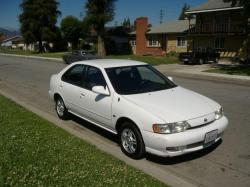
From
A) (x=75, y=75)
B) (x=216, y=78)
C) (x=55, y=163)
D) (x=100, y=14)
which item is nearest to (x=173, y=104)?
(x=55, y=163)

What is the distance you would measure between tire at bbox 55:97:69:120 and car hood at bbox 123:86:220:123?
2.62 metres

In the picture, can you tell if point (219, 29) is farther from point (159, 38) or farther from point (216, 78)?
point (216, 78)

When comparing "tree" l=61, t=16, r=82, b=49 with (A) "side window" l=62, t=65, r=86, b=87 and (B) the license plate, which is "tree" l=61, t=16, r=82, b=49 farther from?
(B) the license plate

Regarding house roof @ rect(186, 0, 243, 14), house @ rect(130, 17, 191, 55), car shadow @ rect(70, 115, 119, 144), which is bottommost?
car shadow @ rect(70, 115, 119, 144)

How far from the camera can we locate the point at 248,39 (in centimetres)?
3139

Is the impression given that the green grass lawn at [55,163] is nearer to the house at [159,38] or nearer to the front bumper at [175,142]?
the front bumper at [175,142]

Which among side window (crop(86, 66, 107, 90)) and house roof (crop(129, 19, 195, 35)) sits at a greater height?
house roof (crop(129, 19, 195, 35))

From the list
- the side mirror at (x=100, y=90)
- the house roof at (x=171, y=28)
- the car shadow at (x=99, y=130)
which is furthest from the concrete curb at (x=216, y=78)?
the house roof at (x=171, y=28)

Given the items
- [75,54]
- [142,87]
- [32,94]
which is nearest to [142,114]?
[142,87]

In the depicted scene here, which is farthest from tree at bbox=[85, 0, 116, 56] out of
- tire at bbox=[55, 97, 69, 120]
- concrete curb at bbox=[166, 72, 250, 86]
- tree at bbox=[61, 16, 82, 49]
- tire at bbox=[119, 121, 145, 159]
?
tire at bbox=[119, 121, 145, 159]

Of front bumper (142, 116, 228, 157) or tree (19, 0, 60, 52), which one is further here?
tree (19, 0, 60, 52)

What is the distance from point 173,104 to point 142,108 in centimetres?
56

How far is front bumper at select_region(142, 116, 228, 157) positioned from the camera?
4938 mm

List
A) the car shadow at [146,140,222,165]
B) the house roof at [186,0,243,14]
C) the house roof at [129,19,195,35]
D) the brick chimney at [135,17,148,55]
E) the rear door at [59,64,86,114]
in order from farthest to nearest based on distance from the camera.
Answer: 1. the brick chimney at [135,17,148,55]
2. the house roof at [129,19,195,35]
3. the house roof at [186,0,243,14]
4. the rear door at [59,64,86,114]
5. the car shadow at [146,140,222,165]
